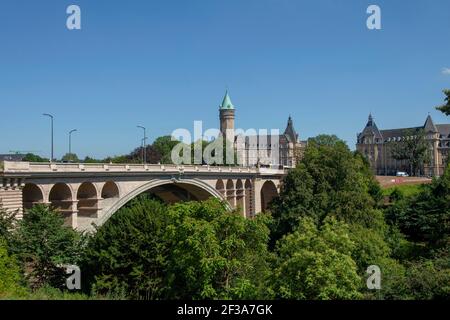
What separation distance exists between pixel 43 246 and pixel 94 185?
11.9m

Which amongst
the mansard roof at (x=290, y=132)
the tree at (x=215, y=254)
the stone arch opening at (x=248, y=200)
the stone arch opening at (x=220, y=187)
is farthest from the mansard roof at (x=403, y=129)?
the tree at (x=215, y=254)

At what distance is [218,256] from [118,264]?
7436 millimetres

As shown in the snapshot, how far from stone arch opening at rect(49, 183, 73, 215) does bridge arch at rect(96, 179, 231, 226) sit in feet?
9.11

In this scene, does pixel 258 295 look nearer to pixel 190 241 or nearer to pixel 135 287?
pixel 190 241

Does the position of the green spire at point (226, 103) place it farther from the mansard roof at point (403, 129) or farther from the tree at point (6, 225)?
the tree at point (6, 225)

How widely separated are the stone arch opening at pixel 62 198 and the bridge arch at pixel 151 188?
9.11 ft

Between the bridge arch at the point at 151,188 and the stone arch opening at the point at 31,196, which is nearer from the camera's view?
the stone arch opening at the point at 31,196

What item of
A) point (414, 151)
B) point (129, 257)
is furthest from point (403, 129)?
point (129, 257)

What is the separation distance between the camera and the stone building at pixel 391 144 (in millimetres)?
140500

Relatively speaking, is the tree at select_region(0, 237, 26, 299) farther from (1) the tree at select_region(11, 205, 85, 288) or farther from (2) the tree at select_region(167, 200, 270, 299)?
(2) the tree at select_region(167, 200, 270, 299)

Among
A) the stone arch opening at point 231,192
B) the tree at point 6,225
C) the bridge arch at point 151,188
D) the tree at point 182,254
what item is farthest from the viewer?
the stone arch opening at point 231,192

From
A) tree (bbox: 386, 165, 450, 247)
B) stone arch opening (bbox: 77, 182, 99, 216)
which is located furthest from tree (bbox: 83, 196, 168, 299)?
tree (bbox: 386, 165, 450, 247)

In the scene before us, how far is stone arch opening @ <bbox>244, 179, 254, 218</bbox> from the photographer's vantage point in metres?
68.4

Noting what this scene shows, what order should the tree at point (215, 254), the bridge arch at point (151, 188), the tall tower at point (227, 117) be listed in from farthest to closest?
the tall tower at point (227, 117), the bridge arch at point (151, 188), the tree at point (215, 254)
